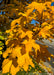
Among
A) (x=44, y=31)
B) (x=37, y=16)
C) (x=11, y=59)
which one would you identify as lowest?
(x=11, y=59)

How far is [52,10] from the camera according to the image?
3.67ft

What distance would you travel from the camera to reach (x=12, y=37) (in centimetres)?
121

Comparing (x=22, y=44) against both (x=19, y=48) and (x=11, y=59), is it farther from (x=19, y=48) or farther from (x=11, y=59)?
(x=11, y=59)

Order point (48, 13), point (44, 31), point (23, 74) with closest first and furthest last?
point (44, 31) < point (48, 13) < point (23, 74)

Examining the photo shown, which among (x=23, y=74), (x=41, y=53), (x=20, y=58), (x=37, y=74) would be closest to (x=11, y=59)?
(x=20, y=58)

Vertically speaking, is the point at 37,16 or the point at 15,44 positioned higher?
the point at 37,16

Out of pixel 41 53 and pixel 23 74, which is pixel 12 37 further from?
pixel 23 74

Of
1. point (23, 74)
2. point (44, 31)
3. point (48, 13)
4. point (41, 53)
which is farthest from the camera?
point (23, 74)

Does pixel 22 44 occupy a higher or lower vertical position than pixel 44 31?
lower

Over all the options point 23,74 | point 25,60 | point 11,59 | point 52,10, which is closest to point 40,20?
point 52,10

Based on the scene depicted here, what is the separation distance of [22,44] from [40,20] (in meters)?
0.43

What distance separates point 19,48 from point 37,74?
121 inches

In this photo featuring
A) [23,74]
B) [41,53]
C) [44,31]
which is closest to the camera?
[44,31]

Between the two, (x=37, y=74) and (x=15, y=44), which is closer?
(x=15, y=44)
